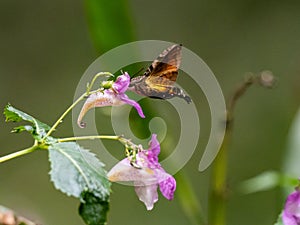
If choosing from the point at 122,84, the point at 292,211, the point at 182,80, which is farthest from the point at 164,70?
the point at 182,80

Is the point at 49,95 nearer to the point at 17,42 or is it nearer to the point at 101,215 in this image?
the point at 17,42

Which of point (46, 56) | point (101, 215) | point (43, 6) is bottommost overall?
point (101, 215)

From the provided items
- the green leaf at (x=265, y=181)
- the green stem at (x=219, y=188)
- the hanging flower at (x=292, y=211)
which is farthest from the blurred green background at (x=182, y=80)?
the hanging flower at (x=292, y=211)

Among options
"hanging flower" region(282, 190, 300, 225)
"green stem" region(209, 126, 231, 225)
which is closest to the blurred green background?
"green stem" region(209, 126, 231, 225)

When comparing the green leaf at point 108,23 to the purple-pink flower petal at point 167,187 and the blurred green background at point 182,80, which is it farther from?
the blurred green background at point 182,80

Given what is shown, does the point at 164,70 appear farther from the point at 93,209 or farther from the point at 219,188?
the point at 219,188

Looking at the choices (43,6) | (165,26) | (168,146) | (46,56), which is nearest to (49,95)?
(46,56)

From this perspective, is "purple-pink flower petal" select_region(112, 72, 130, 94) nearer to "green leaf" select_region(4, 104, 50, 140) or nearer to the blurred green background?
"green leaf" select_region(4, 104, 50, 140)
